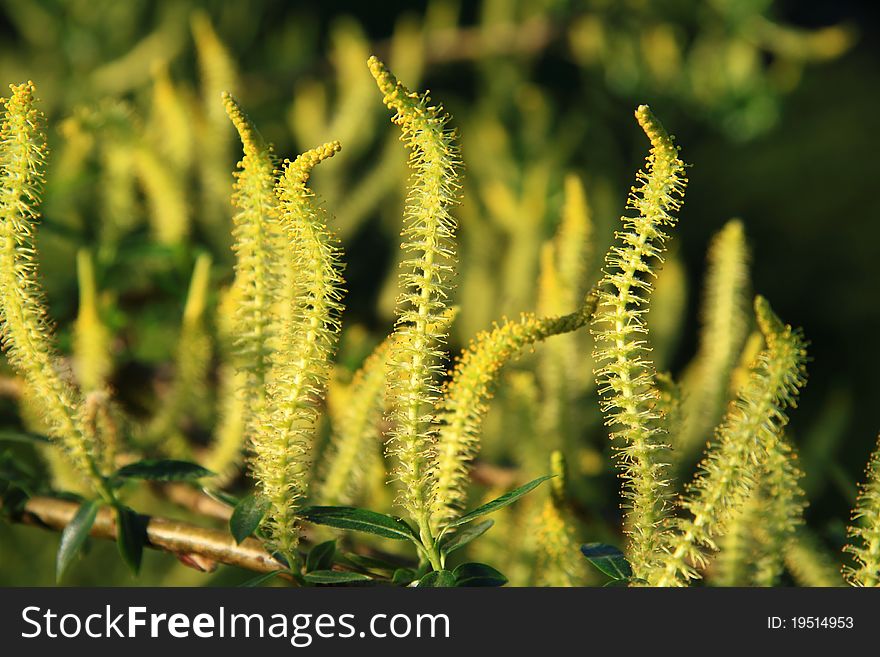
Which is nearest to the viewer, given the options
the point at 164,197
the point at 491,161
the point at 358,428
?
the point at 358,428

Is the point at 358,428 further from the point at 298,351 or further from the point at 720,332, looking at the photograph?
the point at 720,332

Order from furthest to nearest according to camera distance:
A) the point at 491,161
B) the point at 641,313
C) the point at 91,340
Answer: the point at 491,161, the point at 91,340, the point at 641,313

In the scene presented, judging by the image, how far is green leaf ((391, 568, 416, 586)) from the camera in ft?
0.99

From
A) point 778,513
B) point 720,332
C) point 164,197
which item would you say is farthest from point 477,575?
point 164,197

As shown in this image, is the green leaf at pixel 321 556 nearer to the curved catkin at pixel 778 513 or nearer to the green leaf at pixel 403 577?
the green leaf at pixel 403 577

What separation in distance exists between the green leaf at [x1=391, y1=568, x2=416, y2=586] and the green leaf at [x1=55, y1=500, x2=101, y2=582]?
109 mm

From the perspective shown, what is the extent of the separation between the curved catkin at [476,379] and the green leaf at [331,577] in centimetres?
3

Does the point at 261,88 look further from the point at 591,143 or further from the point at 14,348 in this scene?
the point at 14,348

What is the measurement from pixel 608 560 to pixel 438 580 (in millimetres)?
59

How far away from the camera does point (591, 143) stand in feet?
3.43

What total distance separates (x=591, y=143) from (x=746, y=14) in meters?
0.21

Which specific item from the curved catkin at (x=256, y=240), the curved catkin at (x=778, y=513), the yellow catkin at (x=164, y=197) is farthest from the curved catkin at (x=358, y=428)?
the yellow catkin at (x=164, y=197)

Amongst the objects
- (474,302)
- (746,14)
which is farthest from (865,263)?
(474,302)

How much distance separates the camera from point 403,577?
305mm
